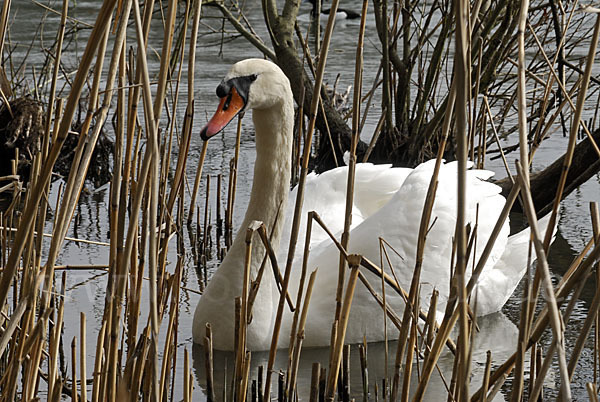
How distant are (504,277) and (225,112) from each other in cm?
174

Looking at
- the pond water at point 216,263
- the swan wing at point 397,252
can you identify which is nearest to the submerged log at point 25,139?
the pond water at point 216,263

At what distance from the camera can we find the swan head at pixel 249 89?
3.39 m

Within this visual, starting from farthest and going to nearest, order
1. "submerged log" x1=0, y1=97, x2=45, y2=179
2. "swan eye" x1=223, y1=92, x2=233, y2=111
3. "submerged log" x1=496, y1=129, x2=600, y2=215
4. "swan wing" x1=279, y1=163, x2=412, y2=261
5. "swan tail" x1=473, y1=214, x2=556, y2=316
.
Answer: "submerged log" x1=0, y1=97, x2=45, y2=179
"submerged log" x1=496, y1=129, x2=600, y2=215
"swan wing" x1=279, y1=163, x2=412, y2=261
"swan tail" x1=473, y1=214, x2=556, y2=316
"swan eye" x1=223, y1=92, x2=233, y2=111

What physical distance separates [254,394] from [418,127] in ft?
11.7

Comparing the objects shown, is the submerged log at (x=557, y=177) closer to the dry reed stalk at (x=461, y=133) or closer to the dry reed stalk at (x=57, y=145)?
the dry reed stalk at (x=461, y=133)

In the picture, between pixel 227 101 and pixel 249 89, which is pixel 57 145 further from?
pixel 249 89

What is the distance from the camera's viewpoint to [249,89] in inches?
138

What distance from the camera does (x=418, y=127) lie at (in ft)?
20.9

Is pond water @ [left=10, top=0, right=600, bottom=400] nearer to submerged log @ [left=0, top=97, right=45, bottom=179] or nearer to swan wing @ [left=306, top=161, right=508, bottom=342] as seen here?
swan wing @ [left=306, top=161, right=508, bottom=342]

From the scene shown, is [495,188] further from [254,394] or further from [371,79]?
[371,79]

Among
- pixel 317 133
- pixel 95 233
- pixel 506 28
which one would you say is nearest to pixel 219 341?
pixel 95 233

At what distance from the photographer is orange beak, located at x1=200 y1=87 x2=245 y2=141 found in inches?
127

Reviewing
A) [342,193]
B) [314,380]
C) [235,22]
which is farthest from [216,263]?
[314,380]

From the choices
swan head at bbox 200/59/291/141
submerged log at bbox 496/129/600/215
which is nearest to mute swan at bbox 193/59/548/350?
swan head at bbox 200/59/291/141
